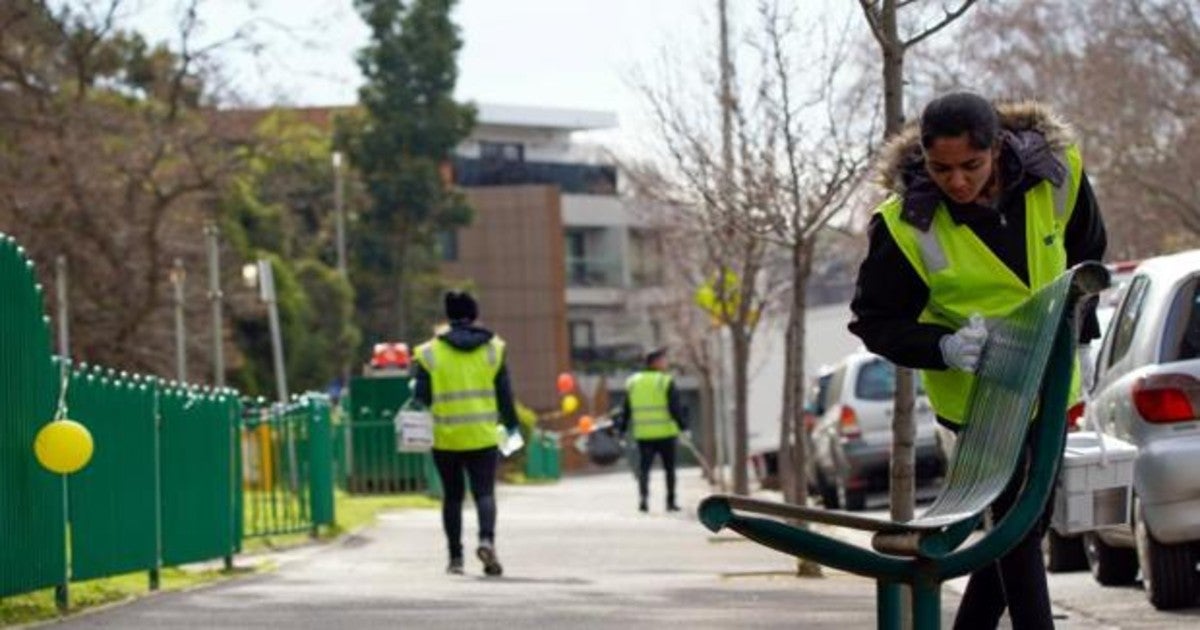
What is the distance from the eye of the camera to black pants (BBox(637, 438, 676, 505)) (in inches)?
1219

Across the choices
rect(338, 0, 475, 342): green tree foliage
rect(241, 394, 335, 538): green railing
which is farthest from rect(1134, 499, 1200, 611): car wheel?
rect(338, 0, 475, 342): green tree foliage

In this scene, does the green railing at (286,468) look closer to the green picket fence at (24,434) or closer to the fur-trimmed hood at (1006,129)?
the green picket fence at (24,434)

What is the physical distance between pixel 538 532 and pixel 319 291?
3977cm

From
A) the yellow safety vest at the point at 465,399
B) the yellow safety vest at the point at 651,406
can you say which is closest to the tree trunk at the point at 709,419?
the yellow safety vest at the point at 651,406

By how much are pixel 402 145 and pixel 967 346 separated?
6545 centimetres

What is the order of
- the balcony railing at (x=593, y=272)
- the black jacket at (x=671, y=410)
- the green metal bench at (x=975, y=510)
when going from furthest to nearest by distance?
the balcony railing at (x=593, y=272)
the black jacket at (x=671, y=410)
the green metal bench at (x=975, y=510)

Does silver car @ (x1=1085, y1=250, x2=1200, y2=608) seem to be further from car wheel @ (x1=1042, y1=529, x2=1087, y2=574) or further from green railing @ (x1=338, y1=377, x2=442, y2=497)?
green railing @ (x1=338, y1=377, x2=442, y2=497)

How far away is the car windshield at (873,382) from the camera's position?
2806cm

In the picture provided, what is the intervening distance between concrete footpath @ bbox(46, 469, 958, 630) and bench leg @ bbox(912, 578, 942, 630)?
6305mm

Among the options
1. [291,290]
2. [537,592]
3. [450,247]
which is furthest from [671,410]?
[450,247]

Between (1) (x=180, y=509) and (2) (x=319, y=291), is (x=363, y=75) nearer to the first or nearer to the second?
(2) (x=319, y=291)

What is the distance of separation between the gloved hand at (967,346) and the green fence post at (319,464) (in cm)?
1671

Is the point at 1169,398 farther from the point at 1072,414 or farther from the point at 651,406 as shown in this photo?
the point at 651,406

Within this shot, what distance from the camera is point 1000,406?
241 inches
